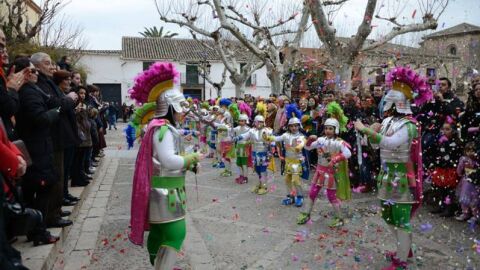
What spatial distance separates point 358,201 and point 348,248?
2.77m

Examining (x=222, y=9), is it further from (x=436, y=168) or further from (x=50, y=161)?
(x=50, y=161)

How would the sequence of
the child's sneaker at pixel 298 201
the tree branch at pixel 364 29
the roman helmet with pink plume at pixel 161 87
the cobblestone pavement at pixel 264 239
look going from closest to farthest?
the roman helmet with pink plume at pixel 161 87 < the cobblestone pavement at pixel 264 239 < the child's sneaker at pixel 298 201 < the tree branch at pixel 364 29

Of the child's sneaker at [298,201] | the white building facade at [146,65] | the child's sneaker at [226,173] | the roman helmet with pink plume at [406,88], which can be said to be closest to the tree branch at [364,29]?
the child's sneaker at [226,173]

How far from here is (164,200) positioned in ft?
12.3

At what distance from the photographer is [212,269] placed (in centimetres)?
473

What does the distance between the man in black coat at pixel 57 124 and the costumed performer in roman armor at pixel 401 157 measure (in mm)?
3593

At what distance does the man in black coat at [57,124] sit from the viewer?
5.13 meters

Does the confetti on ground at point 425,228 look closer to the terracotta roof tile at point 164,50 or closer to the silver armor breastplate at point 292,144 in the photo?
the silver armor breastplate at point 292,144

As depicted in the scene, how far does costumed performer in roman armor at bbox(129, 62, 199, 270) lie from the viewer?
3.74 metres

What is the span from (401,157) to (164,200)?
2.74m

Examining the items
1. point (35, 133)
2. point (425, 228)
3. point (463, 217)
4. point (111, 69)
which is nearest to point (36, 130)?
point (35, 133)

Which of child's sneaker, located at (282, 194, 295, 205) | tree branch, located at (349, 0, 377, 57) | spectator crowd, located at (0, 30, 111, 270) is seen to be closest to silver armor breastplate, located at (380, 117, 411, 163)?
child's sneaker, located at (282, 194, 295, 205)

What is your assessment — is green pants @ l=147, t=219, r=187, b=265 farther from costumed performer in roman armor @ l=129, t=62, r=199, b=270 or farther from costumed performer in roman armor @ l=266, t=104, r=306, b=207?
costumed performer in roman armor @ l=266, t=104, r=306, b=207

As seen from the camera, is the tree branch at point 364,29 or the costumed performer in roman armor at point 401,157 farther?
the tree branch at point 364,29
